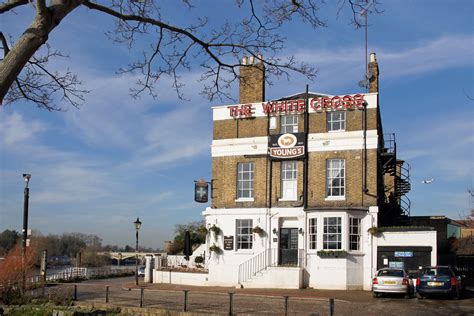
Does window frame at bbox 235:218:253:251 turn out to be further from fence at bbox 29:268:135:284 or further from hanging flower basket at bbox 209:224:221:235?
fence at bbox 29:268:135:284

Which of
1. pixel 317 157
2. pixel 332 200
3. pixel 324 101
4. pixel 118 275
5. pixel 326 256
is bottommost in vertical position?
pixel 118 275

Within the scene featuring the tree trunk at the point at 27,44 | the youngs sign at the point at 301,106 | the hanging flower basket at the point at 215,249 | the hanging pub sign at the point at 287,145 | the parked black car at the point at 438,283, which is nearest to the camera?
the tree trunk at the point at 27,44

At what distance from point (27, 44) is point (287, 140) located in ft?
78.9

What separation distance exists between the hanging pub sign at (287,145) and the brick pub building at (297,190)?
0.18 feet

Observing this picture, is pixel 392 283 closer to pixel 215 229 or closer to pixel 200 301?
pixel 200 301

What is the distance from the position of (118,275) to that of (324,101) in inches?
837

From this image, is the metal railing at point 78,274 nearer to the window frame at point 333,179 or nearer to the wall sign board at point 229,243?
the wall sign board at point 229,243

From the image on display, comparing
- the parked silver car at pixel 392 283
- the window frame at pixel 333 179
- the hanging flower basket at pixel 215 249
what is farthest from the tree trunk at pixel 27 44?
the hanging flower basket at pixel 215 249

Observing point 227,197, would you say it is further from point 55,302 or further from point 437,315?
point 437,315

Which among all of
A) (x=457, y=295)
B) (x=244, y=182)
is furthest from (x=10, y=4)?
(x=244, y=182)

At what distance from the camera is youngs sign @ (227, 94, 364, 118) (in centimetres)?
2945

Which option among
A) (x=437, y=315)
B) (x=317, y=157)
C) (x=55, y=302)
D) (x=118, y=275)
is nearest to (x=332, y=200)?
(x=317, y=157)

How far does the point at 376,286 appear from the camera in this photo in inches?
939

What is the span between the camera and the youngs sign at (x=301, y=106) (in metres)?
29.5
